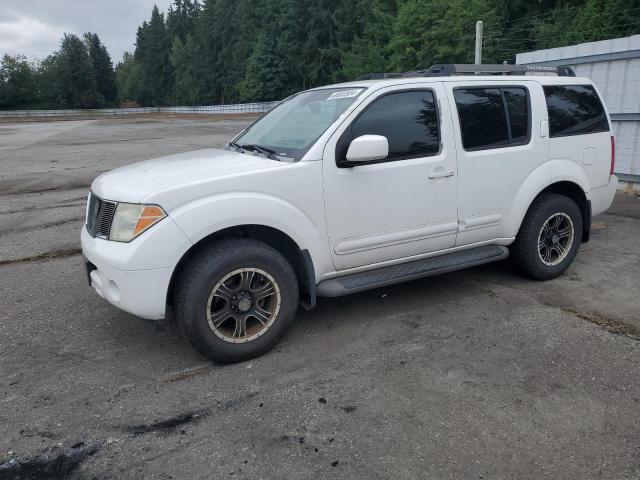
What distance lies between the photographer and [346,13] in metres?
60.2

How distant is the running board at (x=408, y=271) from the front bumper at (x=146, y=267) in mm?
1117

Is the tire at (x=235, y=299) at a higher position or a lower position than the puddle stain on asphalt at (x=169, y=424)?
higher

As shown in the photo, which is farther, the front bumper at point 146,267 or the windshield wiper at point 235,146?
the windshield wiper at point 235,146

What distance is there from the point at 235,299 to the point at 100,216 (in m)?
1.09

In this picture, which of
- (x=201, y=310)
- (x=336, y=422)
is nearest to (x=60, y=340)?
(x=201, y=310)

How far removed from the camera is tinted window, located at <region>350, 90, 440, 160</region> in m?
4.02

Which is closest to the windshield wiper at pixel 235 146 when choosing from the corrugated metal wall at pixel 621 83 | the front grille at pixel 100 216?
the front grille at pixel 100 216

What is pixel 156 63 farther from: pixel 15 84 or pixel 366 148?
pixel 366 148

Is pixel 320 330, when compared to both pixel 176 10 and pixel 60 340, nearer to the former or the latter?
pixel 60 340

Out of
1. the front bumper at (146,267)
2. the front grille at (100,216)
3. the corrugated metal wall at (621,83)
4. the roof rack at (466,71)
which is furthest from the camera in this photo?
the corrugated metal wall at (621,83)

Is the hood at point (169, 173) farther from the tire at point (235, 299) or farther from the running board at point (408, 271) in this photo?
the running board at point (408, 271)

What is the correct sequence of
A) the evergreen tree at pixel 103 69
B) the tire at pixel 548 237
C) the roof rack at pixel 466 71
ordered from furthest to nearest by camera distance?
the evergreen tree at pixel 103 69 → the tire at pixel 548 237 → the roof rack at pixel 466 71

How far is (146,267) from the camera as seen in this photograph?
129 inches

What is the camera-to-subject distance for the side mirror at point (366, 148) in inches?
145
